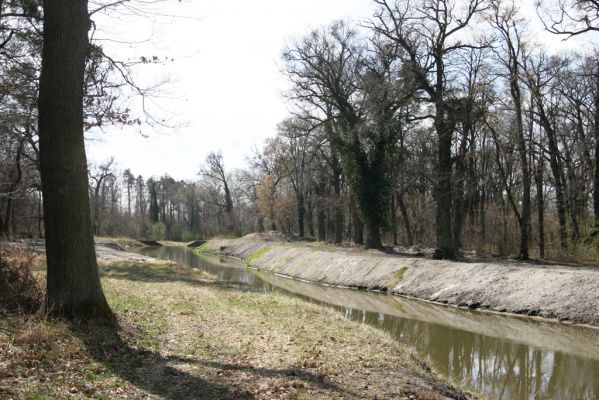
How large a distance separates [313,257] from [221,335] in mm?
22043

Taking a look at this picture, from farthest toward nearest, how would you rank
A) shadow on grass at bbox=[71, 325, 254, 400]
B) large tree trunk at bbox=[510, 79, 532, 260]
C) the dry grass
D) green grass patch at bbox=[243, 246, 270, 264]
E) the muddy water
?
green grass patch at bbox=[243, 246, 270, 264] → large tree trunk at bbox=[510, 79, 532, 260] → the muddy water → the dry grass → shadow on grass at bbox=[71, 325, 254, 400]

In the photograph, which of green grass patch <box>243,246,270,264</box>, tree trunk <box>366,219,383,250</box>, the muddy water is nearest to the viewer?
the muddy water

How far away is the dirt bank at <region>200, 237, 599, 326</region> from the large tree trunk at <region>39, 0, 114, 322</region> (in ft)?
46.1

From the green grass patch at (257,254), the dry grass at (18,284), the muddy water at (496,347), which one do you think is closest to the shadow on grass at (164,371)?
the dry grass at (18,284)

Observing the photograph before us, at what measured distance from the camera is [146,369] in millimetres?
6363

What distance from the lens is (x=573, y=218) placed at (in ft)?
86.0

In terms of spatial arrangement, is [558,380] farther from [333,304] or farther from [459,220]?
[459,220]

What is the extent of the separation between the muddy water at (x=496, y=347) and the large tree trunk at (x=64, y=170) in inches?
274

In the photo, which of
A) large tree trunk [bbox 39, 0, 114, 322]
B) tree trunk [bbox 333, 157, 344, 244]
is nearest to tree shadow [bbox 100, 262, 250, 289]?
large tree trunk [bbox 39, 0, 114, 322]

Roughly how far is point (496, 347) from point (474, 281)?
6780mm

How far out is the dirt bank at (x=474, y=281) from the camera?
51.1ft

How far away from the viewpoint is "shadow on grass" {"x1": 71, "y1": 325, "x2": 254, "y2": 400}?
572cm

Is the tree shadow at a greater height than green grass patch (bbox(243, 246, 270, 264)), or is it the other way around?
the tree shadow

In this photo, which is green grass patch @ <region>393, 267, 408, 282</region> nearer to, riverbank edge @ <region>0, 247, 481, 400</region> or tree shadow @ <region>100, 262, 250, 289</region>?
tree shadow @ <region>100, 262, 250, 289</region>
